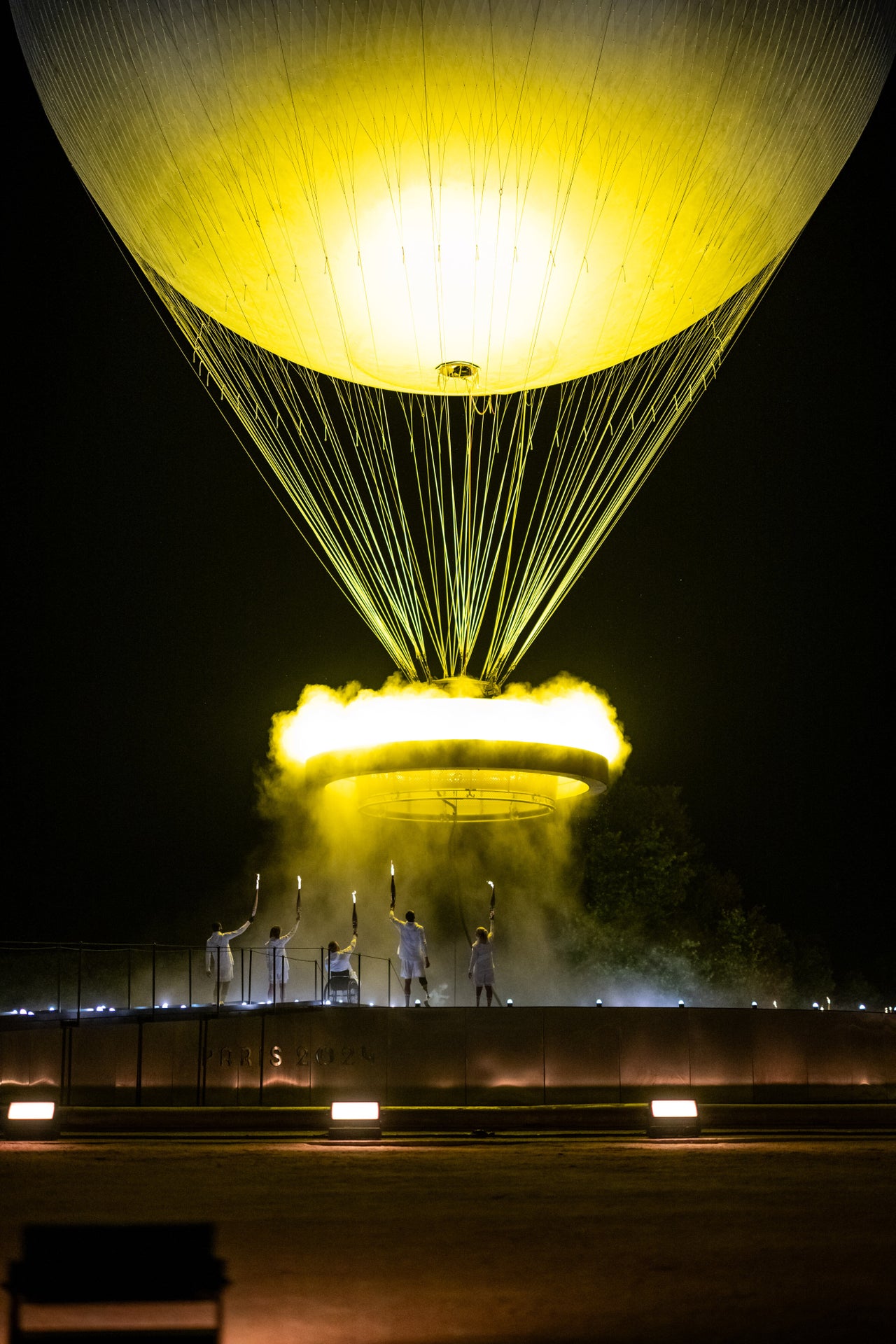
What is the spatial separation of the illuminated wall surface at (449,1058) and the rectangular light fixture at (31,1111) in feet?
9.46

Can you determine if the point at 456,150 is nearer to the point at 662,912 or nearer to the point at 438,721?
the point at 438,721

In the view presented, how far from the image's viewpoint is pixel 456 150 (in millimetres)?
12891

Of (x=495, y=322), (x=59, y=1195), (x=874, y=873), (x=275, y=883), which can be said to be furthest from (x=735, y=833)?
(x=59, y=1195)

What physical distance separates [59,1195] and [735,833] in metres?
39.4

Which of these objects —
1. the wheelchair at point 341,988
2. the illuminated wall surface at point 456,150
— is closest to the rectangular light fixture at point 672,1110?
the wheelchair at point 341,988

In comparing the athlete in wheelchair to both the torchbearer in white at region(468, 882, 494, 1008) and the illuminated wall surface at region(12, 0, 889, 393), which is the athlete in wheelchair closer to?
the torchbearer in white at region(468, 882, 494, 1008)

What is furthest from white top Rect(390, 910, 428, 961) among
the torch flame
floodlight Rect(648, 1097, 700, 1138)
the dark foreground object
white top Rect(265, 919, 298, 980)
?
the dark foreground object

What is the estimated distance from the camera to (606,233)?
14211 mm

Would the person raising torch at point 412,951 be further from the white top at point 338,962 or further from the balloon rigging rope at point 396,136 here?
the balloon rigging rope at point 396,136

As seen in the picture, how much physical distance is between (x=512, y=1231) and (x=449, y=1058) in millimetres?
10078

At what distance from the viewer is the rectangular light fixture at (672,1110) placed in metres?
14.1

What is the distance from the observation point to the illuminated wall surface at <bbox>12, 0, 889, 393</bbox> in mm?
11922

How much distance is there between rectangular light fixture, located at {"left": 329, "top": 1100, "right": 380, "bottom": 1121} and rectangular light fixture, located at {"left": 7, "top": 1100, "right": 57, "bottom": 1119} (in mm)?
2956

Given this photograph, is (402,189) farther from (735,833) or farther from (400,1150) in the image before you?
(735,833)
